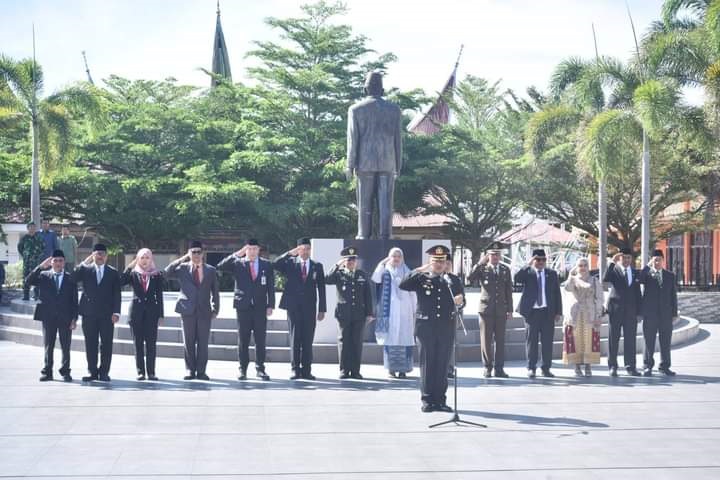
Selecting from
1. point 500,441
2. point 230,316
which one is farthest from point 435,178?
point 500,441

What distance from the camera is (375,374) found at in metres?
12.8

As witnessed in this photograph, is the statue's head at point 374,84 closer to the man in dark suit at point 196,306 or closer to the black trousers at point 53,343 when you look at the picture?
the man in dark suit at point 196,306

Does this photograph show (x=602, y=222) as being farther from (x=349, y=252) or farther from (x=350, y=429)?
(x=350, y=429)

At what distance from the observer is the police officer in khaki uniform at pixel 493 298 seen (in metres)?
12.6

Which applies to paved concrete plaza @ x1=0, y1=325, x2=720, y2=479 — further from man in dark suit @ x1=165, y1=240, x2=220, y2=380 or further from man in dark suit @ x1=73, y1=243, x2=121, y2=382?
man in dark suit @ x1=73, y1=243, x2=121, y2=382

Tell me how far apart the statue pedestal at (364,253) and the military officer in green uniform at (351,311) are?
3.36ft

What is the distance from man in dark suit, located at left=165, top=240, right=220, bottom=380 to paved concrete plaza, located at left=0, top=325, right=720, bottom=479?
0.36 meters

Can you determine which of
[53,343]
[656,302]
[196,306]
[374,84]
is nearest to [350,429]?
[196,306]

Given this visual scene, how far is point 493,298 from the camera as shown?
12688mm

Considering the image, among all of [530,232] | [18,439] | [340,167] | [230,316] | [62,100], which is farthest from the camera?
[530,232]

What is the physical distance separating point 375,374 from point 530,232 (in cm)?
3462

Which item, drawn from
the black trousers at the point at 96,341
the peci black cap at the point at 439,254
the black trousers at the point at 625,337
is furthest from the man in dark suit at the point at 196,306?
the black trousers at the point at 625,337

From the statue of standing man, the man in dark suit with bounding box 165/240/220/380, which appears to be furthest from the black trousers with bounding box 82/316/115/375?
the statue of standing man

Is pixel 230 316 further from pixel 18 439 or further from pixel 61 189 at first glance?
pixel 61 189
